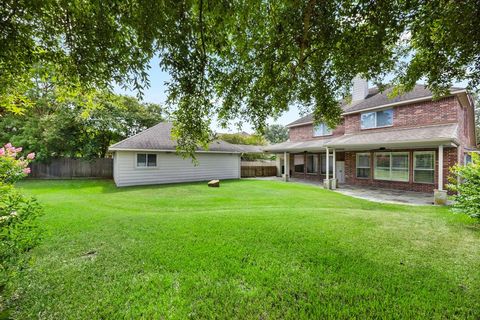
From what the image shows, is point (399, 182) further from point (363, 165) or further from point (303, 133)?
point (303, 133)

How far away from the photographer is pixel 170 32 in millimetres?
3145

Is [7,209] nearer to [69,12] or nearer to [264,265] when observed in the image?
[69,12]

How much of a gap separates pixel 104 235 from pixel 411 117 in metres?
16.2

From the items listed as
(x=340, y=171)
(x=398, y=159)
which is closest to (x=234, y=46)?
(x=398, y=159)

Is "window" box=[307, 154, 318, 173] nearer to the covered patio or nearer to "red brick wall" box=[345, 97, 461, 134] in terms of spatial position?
the covered patio

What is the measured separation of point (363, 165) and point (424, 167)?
3.42m

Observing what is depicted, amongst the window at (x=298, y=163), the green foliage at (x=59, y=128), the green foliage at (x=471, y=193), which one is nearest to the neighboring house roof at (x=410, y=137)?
the green foliage at (x=471, y=193)

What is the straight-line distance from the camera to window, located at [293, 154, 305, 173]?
66.6 feet

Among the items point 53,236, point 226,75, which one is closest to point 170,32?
point 226,75

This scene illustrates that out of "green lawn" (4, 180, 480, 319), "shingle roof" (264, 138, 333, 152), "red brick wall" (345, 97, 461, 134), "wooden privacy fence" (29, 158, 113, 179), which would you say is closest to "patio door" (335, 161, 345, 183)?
"shingle roof" (264, 138, 333, 152)

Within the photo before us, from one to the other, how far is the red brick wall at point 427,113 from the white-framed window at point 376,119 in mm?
303

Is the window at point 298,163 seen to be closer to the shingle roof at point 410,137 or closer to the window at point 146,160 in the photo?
the shingle roof at point 410,137

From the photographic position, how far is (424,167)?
12.3 m

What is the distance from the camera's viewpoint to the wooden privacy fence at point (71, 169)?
54.2ft
